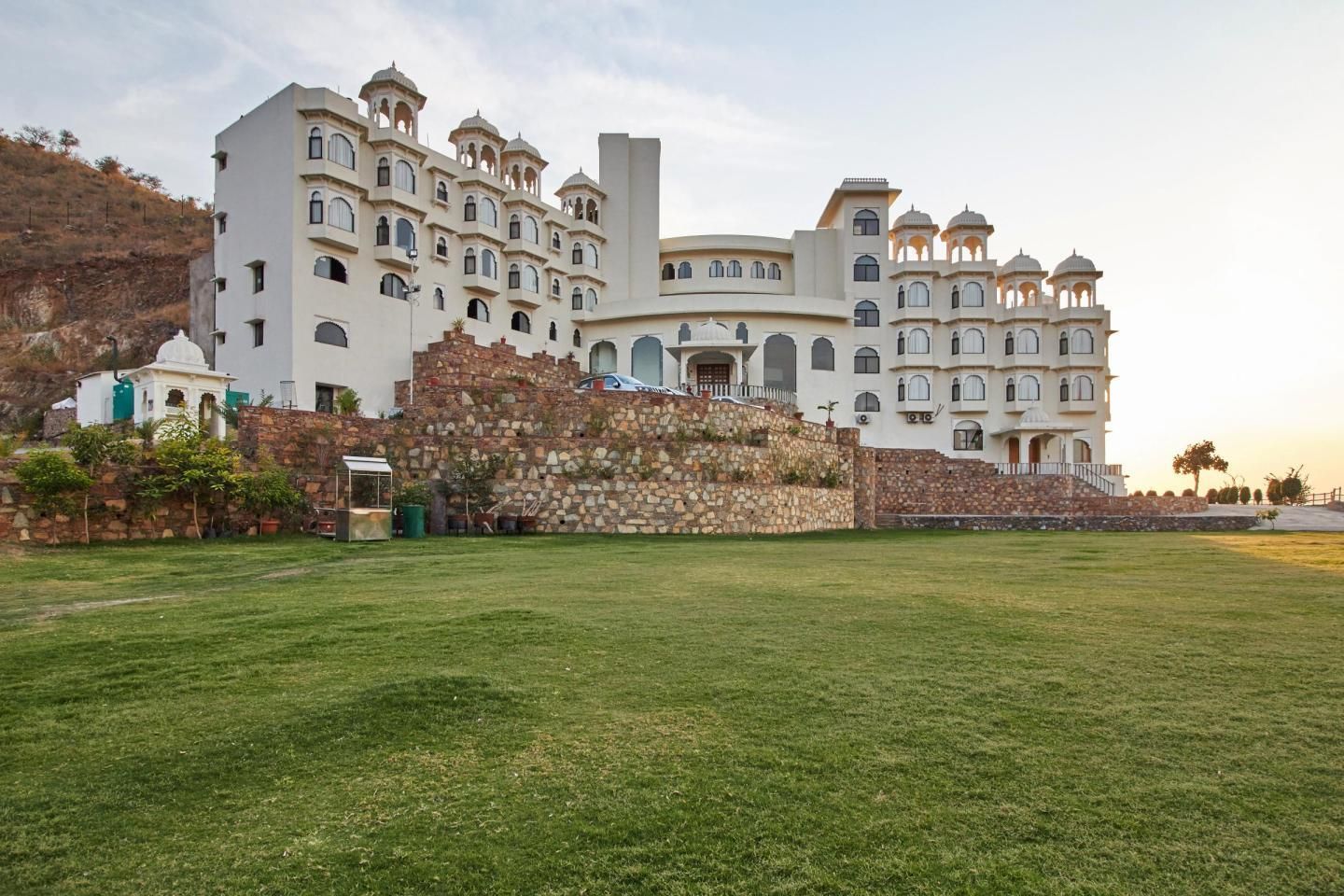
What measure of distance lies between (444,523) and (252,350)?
16.3 m

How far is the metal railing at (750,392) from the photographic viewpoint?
115ft

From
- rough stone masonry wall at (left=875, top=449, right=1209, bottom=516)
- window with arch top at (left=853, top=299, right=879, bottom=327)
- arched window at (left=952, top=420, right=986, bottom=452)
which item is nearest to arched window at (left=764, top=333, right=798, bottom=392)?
window with arch top at (left=853, top=299, right=879, bottom=327)

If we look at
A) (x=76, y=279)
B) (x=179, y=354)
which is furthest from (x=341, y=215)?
(x=76, y=279)

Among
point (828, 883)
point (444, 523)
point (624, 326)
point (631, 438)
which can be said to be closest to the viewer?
point (828, 883)

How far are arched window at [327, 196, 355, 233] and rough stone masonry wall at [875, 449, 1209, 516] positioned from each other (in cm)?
2464

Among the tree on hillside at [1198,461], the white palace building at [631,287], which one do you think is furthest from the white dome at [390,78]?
the tree on hillside at [1198,461]

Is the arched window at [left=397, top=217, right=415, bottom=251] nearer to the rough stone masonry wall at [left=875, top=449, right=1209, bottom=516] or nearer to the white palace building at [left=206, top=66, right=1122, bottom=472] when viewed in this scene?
the white palace building at [left=206, top=66, right=1122, bottom=472]

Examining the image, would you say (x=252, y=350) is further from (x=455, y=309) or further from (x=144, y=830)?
(x=144, y=830)

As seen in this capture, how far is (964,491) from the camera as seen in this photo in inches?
1410

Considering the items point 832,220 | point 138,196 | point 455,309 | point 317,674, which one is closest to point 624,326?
point 455,309

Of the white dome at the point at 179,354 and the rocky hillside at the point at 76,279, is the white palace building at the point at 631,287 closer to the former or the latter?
the white dome at the point at 179,354

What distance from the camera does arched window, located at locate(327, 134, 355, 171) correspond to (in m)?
30.8

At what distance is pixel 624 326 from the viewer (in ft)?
145

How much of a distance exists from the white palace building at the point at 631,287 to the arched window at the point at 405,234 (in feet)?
0.26
